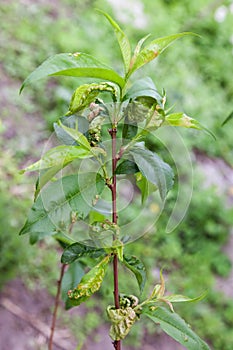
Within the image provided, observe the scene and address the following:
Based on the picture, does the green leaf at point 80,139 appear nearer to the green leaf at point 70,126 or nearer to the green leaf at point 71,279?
the green leaf at point 70,126

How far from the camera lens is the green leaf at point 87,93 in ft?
2.06

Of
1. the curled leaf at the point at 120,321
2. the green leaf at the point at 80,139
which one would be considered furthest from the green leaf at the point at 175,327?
the green leaf at the point at 80,139

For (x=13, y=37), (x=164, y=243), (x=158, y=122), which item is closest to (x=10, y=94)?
(x=13, y=37)

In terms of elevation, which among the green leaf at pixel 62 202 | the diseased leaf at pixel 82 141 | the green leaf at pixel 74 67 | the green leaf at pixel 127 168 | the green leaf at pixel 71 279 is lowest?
the green leaf at pixel 71 279

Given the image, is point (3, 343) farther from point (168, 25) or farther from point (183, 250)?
point (168, 25)

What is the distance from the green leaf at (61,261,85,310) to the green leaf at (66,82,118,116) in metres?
0.49

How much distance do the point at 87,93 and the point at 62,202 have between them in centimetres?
16

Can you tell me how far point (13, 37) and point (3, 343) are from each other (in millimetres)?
2217

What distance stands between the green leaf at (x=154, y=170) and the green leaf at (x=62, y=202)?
0.23 ft

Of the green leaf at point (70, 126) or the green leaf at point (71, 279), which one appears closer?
the green leaf at point (70, 126)

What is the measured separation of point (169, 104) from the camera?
260 cm

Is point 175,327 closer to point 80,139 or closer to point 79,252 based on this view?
point 79,252

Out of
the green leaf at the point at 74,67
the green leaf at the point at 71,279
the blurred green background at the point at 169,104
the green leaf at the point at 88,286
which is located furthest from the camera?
the blurred green background at the point at 169,104

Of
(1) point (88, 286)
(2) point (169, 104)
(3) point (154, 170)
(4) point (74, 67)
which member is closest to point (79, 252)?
(1) point (88, 286)
